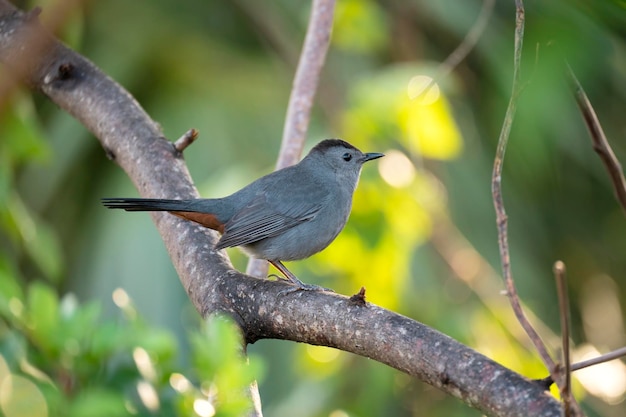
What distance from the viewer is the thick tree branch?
1.60m

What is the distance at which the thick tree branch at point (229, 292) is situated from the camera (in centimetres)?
160

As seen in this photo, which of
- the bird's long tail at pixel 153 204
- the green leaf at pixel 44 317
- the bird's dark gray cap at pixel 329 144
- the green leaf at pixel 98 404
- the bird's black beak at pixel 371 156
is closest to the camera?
the green leaf at pixel 98 404

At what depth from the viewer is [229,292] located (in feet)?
7.80

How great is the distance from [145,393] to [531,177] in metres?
4.65

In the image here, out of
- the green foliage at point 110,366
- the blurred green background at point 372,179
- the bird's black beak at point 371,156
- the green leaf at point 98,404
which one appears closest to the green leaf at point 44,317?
the green foliage at point 110,366

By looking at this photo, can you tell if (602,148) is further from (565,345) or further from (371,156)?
(371,156)

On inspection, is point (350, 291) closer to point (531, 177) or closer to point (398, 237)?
point (398, 237)

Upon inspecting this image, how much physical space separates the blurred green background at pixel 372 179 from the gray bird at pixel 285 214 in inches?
4.6

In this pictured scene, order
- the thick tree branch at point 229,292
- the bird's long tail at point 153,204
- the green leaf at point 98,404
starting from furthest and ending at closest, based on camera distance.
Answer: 1. the bird's long tail at point 153,204
2. the thick tree branch at point 229,292
3. the green leaf at point 98,404

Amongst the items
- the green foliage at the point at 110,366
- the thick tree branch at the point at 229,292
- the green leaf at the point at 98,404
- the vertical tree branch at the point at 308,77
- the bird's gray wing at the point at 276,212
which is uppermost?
the vertical tree branch at the point at 308,77

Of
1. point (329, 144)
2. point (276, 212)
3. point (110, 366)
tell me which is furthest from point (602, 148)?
point (329, 144)

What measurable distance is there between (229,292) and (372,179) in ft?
4.08

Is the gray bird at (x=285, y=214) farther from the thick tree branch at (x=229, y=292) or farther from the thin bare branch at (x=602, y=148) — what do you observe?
the thin bare branch at (x=602, y=148)

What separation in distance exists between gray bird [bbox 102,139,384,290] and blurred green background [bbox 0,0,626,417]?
118 millimetres
